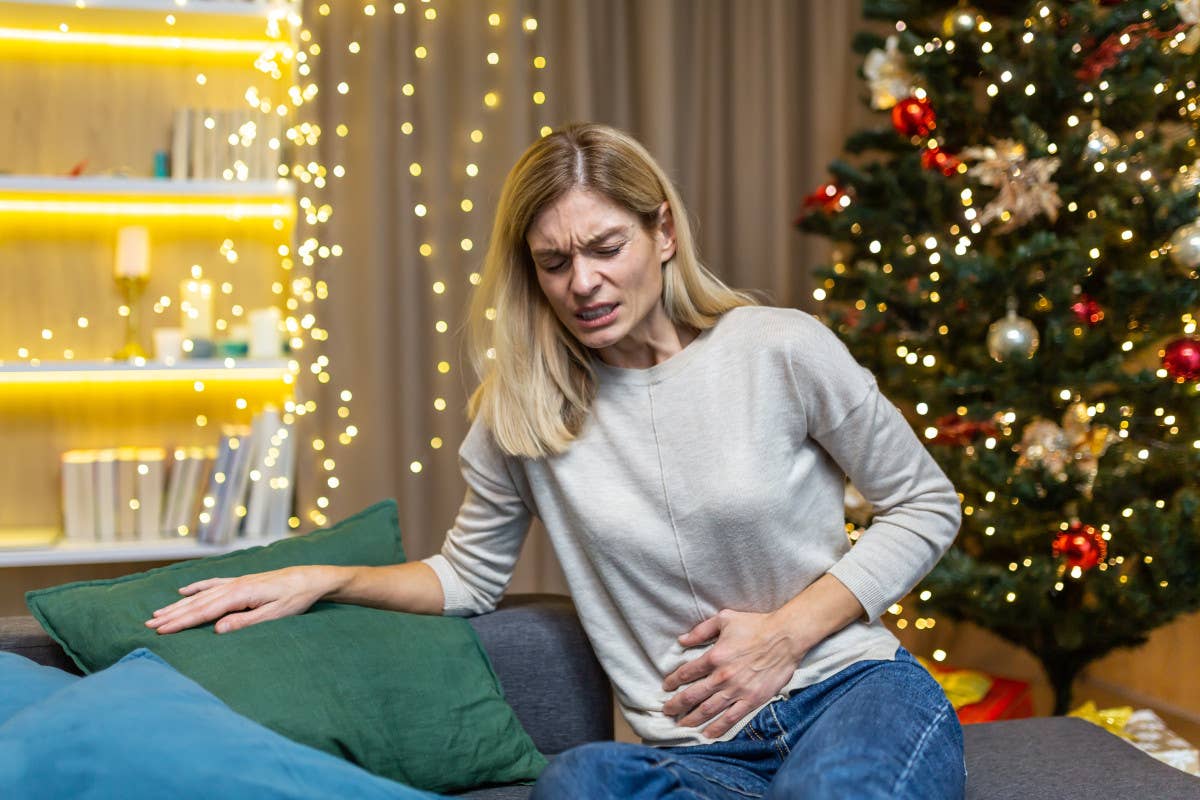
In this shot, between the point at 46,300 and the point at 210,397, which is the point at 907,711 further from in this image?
the point at 46,300

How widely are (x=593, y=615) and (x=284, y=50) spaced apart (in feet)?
6.36

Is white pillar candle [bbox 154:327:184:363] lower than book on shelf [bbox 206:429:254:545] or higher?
higher

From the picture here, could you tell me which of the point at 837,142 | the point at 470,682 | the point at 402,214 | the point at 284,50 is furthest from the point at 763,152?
the point at 470,682

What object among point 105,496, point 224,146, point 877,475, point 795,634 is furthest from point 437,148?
point 795,634

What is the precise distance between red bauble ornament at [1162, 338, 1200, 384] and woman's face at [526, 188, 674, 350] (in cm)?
127

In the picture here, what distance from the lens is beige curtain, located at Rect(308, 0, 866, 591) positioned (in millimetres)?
3031

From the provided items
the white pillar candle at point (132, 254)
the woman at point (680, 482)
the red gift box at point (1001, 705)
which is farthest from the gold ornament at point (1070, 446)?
the white pillar candle at point (132, 254)

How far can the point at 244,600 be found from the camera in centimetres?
148

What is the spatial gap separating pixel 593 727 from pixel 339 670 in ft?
1.44

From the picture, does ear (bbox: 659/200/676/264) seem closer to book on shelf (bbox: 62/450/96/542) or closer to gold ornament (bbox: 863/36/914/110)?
gold ornament (bbox: 863/36/914/110)

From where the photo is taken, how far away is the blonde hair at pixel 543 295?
152cm

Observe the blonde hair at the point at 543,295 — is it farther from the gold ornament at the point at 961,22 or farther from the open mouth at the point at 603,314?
the gold ornament at the point at 961,22

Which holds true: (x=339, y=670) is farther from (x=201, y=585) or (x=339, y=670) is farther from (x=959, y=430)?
(x=959, y=430)

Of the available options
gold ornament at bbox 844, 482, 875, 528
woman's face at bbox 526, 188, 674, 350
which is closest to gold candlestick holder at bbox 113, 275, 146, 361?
woman's face at bbox 526, 188, 674, 350
